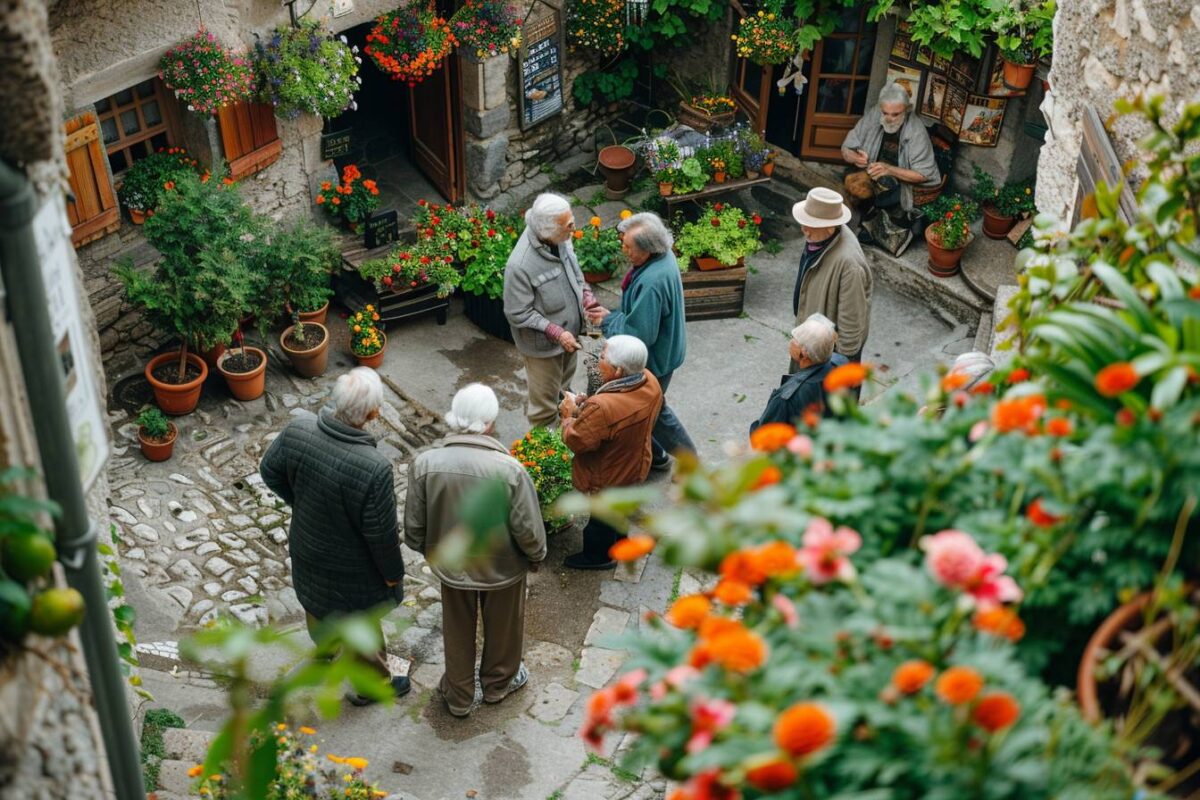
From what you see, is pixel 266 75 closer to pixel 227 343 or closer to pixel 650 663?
pixel 227 343

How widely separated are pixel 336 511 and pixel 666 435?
254 centimetres

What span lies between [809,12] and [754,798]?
8.43 m

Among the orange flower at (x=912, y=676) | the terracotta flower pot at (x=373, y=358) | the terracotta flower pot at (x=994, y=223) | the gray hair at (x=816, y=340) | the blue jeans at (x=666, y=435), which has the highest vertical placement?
the orange flower at (x=912, y=676)

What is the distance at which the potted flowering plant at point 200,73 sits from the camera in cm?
770

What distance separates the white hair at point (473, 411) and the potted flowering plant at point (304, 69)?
158 inches

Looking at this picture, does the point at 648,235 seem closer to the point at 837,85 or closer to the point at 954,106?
the point at 954,106

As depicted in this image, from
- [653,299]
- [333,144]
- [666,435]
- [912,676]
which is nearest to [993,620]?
[912,676]

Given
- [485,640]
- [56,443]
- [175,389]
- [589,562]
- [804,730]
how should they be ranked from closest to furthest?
[804,730]
[56,443]
[485,640]
[589,562]
[175,389]

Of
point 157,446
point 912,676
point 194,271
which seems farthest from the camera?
point 194,271

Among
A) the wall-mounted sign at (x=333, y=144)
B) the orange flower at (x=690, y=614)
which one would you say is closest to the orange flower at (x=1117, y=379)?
the orange flower at (x=690, y=614)

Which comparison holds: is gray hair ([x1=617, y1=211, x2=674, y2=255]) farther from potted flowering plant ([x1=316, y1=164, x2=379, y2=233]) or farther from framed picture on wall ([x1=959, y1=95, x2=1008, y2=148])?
framed picture on wall ([x1=959, y1=95, x2=1008, y2=148])

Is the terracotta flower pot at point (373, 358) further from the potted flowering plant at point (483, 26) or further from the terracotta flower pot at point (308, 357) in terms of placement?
the potted flowering plant at point (483, 26)

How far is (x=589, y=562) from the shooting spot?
264 inches

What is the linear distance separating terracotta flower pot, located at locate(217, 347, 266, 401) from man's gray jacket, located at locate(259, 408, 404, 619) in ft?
9.26
